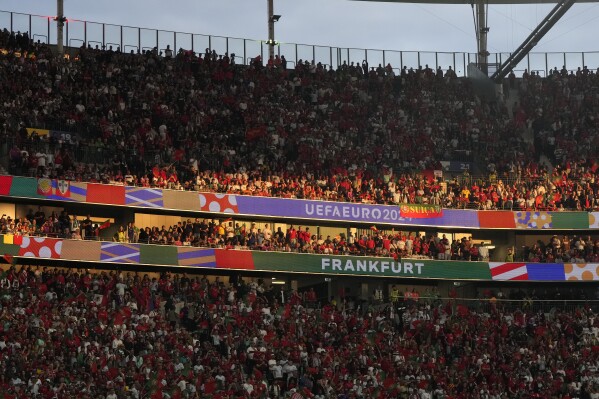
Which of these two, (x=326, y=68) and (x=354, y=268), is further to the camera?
(x=326, y=68)

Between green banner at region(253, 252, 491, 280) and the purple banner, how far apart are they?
5.96 feet

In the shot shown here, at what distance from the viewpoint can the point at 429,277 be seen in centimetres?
5372

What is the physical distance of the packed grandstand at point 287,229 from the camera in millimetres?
41250

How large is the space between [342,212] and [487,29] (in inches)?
761

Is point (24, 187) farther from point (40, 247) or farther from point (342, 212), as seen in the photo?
point (342, 212)

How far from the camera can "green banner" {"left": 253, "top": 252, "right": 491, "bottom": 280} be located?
51750 mm

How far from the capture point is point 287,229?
54312 mm

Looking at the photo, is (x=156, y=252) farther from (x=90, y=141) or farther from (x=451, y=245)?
(x=451, y=245)

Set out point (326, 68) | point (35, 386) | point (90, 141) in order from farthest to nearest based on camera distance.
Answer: point (326, 68)
point (90, 141)
point (35, 386)

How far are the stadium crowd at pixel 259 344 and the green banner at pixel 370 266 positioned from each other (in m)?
1.38

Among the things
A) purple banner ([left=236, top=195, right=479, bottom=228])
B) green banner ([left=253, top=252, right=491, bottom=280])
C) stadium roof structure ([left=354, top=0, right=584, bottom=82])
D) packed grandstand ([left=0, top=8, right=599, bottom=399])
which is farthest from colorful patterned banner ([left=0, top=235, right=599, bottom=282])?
stadium roof structure ([left=354, top=0, right=584, bottom=82])

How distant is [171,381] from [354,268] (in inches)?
595

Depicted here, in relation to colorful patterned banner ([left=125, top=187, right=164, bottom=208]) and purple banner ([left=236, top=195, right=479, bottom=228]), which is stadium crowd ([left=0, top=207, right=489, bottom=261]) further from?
colorful patterned banner ([left=125, top=187, right=164, bottom=208])

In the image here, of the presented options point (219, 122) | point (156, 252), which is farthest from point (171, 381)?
point (219, 122)
